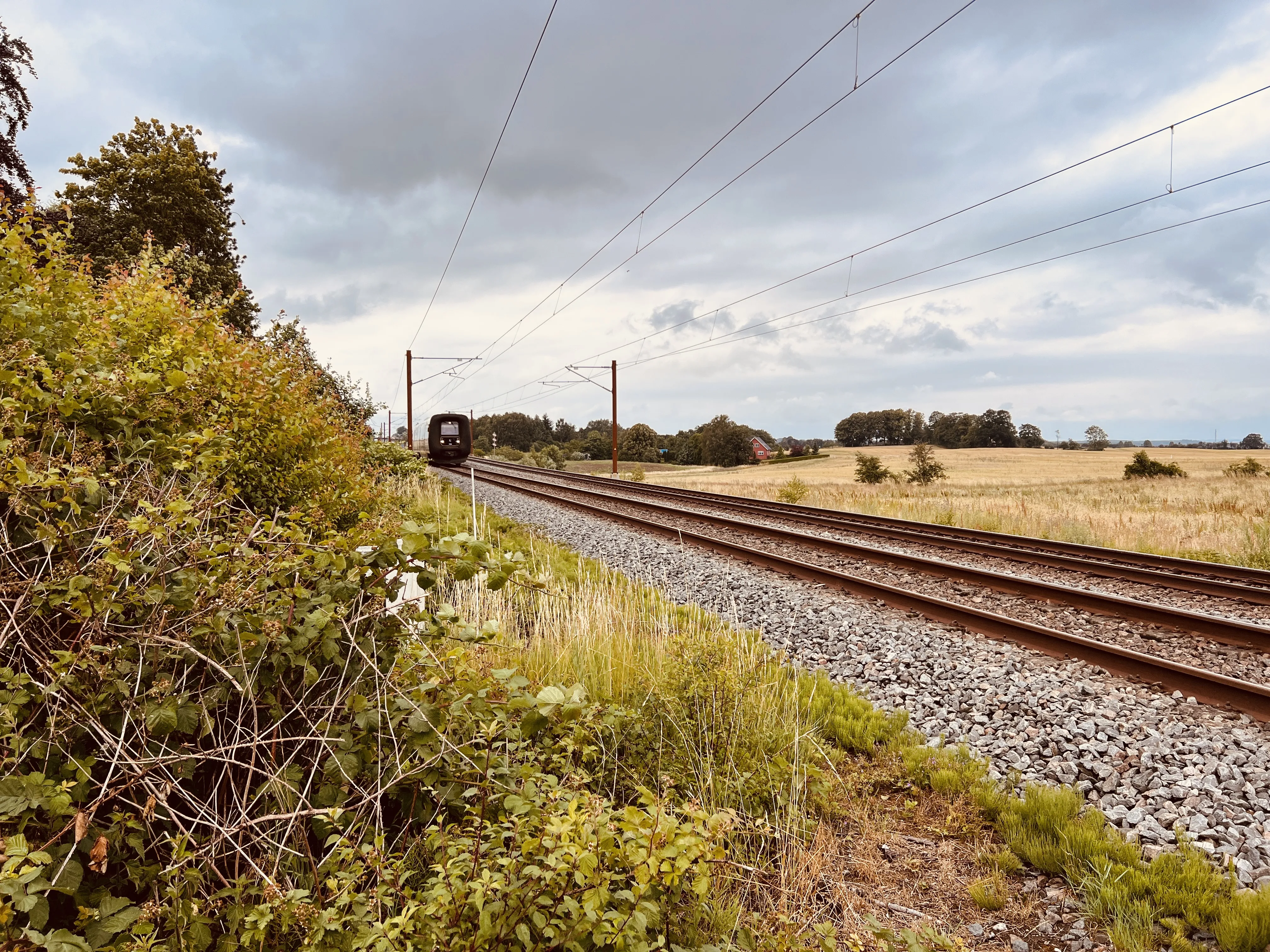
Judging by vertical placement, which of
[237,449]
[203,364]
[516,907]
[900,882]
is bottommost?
[900,882]

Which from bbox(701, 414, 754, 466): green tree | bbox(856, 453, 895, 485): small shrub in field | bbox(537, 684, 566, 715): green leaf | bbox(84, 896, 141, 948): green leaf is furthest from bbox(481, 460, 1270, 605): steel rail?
bbox(701, 414, 754, 466): green tree

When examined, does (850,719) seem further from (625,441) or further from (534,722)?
(625,441)

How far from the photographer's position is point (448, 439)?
34.6 meters

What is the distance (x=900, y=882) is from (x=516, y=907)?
6.62 feet

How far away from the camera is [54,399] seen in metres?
2.62

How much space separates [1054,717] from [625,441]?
93.1 meters

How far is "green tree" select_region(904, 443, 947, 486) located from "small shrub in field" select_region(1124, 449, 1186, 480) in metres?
13.2

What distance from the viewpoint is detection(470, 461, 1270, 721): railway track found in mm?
5312

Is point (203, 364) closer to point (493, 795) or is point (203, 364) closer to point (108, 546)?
point (108, 546)

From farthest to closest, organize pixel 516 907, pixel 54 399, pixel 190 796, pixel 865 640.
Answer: pixel 865 640, pixel 54 399, pixel 190 796, pixel 516 907

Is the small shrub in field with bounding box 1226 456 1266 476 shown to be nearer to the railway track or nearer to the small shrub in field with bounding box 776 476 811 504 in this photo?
the small shrub in field with bounding box 776 476 811 504

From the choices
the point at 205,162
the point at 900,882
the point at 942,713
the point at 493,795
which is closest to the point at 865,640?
the point at 942,713

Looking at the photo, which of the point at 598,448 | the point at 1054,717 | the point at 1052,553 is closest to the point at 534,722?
the point at 1054,717

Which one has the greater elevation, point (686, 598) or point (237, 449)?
point (237, 449)
